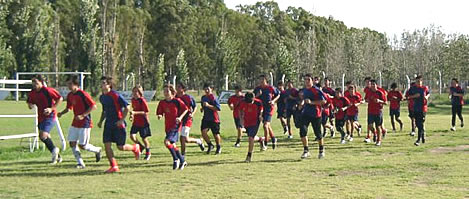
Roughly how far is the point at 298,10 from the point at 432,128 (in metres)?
87.8

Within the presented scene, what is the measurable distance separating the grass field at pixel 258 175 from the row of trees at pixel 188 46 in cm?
4945

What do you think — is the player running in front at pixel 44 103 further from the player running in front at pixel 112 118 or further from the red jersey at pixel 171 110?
the red jersey at pixel 171 110

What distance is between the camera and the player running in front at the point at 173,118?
40.1 ft

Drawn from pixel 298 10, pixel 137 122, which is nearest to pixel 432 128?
pixel 137 122

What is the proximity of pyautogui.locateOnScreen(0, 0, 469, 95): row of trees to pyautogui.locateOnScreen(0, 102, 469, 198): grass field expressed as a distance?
162 feet

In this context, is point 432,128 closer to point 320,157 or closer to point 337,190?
point 320,157

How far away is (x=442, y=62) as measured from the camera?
67.9 m

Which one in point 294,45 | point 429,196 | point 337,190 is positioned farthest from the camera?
point 294,45

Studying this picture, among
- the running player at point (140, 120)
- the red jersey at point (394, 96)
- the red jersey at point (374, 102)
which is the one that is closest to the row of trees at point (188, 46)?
the red jersey at point (394, 96)

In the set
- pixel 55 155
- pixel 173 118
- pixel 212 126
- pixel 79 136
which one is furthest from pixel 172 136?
pixel 212 126

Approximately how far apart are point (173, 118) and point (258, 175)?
2.42m

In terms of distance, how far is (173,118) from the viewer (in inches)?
498

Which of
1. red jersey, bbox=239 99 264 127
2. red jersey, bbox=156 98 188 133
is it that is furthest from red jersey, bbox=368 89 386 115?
red jersey, bbox=156 98 188 133

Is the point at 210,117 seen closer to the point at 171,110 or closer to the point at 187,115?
the point at 187,115
